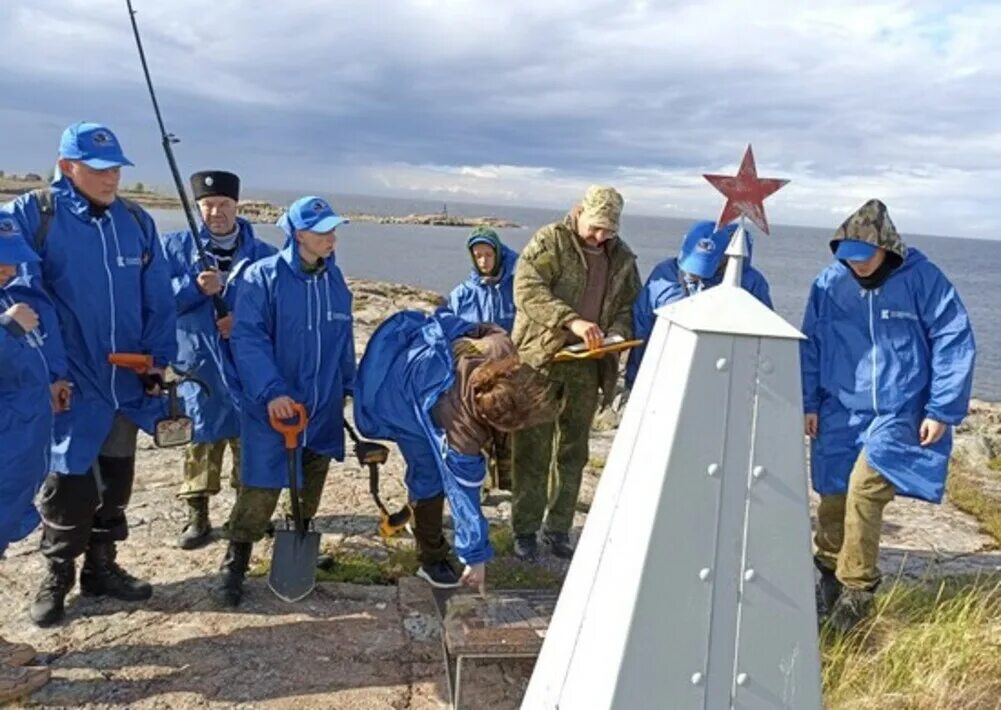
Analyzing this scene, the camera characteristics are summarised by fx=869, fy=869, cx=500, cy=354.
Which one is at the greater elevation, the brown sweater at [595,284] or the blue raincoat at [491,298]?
the brown sweater at [595,284]

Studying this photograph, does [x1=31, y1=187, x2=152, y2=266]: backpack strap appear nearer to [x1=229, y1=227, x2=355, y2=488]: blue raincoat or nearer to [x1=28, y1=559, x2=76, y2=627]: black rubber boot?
[x1=229, y1=227, x2=355, y2=488]: blue raincoat

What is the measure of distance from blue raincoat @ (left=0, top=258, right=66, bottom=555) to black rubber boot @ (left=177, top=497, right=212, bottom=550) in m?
1.43

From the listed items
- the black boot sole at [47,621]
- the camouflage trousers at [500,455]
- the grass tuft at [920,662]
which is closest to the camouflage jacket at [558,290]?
the camouflage trousers at [500,455]

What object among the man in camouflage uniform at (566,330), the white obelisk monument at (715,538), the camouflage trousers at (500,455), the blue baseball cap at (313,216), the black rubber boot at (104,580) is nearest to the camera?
the white obelisk monument at (715,538)

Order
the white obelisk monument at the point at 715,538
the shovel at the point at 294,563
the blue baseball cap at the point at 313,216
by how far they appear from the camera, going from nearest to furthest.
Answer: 1. the white obelisk monument at the point at 715,538
2. the blue baseball cap at the point at 313,216
3. the shovel at the point at 294,563

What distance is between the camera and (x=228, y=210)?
497cm

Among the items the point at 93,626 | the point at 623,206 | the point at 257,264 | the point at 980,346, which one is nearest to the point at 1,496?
the point at 93,626

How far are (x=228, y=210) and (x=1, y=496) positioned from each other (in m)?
2.15

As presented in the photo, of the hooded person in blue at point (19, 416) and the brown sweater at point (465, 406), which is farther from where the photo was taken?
the brown sweater at point (465, 406)

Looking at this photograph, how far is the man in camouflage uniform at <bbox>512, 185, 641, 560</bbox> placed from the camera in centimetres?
467

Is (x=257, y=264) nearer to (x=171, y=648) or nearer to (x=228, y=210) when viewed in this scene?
(x=228, y=210)

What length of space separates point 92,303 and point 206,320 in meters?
1.04

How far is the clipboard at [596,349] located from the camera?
4.62 metres

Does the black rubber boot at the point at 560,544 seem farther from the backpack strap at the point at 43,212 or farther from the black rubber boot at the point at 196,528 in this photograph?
the backpack strap at the point at 43,212
